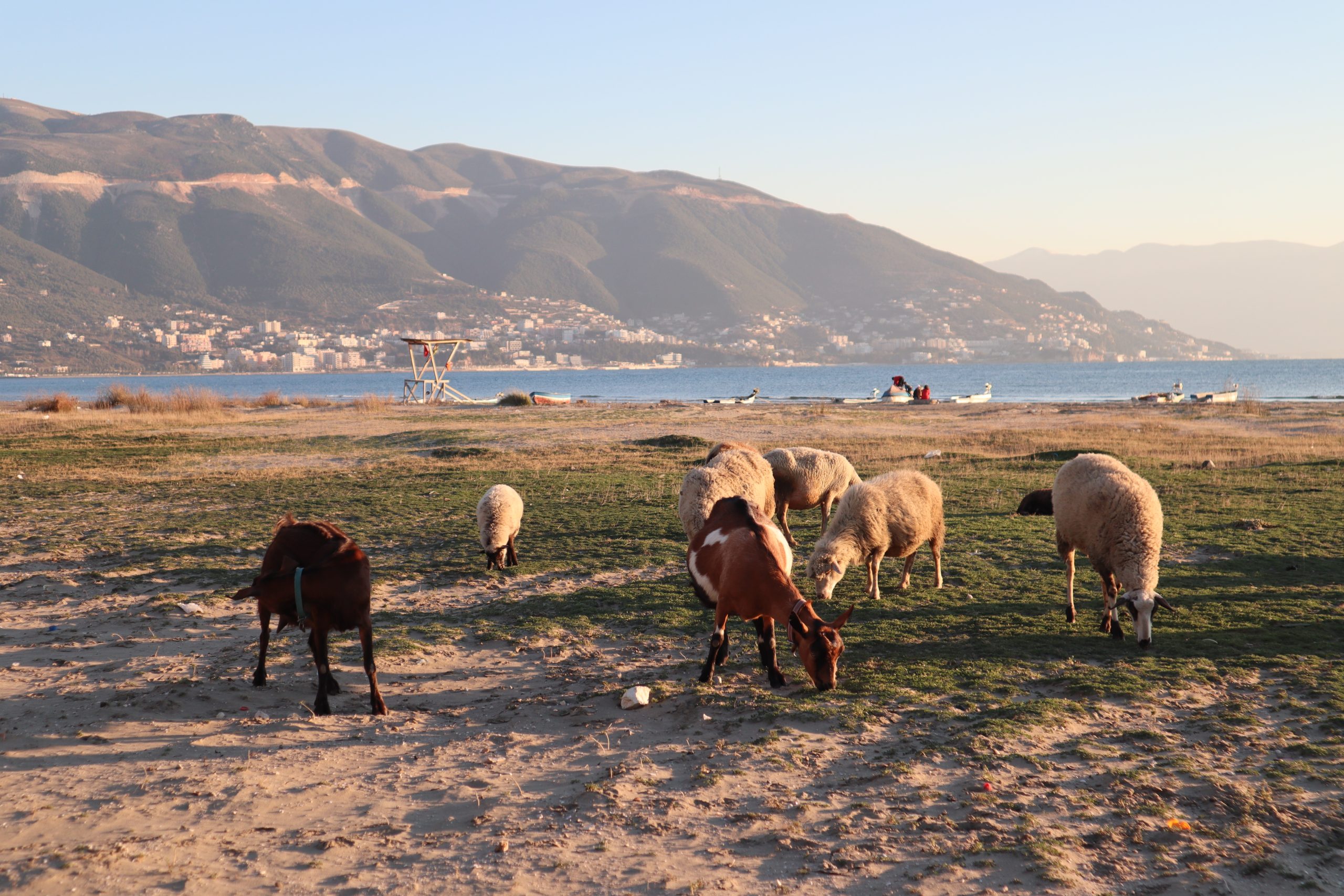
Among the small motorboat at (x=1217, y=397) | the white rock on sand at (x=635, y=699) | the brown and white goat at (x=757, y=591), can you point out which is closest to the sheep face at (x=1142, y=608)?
the brown and white goat at (x=757, y=591)

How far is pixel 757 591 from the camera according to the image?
6.81 metres

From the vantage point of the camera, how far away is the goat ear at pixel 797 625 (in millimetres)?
6465

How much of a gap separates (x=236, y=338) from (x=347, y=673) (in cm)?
21000

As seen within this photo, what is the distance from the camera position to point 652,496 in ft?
56.9

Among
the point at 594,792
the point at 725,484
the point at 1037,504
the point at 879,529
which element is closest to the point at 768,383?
the point at 1037,504

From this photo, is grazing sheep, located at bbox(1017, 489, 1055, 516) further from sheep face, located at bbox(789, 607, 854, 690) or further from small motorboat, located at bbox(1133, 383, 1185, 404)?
small motorboat, located at bbox(1133, 383, 1185, 404)

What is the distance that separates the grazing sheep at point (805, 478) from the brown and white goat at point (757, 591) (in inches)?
224

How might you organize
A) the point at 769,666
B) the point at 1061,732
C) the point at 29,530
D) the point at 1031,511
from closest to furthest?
the point at 1061,732 → the point at 769,666 → the point at 1031,511 → the point at 29,530

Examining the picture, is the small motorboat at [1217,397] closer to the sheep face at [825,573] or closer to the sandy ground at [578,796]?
the sheep face at [825,573]

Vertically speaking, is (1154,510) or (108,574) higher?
(1154,510)

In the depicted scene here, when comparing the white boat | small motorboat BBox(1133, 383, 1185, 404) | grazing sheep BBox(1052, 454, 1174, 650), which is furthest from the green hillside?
grazing sheep BBox(1052, 454, 1174, 650)

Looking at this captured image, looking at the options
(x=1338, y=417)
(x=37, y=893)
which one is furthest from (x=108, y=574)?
(x=1338, y=417)

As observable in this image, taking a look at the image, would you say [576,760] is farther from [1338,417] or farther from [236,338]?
[236,338]

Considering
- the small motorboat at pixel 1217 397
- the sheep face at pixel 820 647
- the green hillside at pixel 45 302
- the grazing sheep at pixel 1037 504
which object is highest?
the green hillside at pixel 45 302
